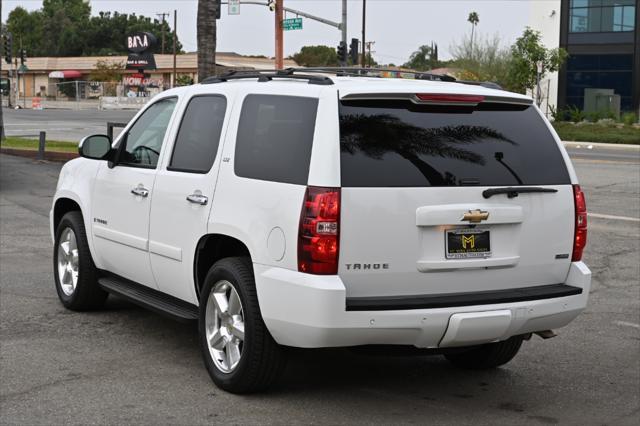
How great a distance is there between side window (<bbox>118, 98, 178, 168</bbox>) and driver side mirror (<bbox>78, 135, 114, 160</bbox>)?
110 millimetres

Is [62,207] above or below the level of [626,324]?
above

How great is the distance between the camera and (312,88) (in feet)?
18.2

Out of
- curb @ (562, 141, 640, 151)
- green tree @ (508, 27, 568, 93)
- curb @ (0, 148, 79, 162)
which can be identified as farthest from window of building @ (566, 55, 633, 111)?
curb @ (0, 148, 79, 162)

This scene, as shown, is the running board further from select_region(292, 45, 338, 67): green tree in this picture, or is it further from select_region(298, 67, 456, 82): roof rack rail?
select_region(292, 45, 338, 67): green tree

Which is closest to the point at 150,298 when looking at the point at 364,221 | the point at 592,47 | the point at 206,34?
the point at 364,221

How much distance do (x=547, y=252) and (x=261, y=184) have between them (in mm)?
1690

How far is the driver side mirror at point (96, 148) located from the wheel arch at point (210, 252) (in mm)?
1575

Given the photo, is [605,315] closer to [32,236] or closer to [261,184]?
[261,184]

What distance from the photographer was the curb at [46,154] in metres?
22.8

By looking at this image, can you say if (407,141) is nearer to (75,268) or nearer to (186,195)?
(186,195)

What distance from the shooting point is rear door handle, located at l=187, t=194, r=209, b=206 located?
604cm

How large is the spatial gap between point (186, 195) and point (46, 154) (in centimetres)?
1801

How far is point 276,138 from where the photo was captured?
18.5 ft

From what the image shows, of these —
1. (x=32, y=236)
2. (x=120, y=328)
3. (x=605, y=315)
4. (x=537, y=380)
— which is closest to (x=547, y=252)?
(x=537, y=380)
